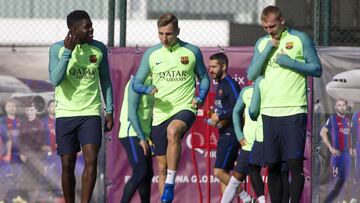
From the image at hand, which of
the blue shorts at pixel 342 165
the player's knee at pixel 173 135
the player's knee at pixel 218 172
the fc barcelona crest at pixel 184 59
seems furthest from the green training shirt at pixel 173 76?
the blue shorts at pixel 342 165

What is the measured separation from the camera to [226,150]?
1227 centimetres

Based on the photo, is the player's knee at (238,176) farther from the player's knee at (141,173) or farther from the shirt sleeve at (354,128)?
the shirt sleeve at (354,128)

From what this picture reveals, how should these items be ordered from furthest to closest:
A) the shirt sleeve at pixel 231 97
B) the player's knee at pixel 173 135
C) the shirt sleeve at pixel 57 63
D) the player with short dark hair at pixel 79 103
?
→ the shirt sleeve at pixel 231 97 < the player's knee at pixel 173 135 < the player with short dark hair at pixel 79 103 < the shirt sleeve at pixel 57 63

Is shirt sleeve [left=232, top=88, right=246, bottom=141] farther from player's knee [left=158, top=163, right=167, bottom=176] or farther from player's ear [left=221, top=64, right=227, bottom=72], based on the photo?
player's knee [left=158, top=163, right=167, bottom=176]

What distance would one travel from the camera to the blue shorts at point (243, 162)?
1196 cm

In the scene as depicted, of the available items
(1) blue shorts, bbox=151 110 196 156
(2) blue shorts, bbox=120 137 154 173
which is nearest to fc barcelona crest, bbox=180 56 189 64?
(1) blue shorts, bbox=151 110 196 156

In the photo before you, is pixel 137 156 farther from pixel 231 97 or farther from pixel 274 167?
pixel 274 167

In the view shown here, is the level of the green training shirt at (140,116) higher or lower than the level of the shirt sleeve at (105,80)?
lower

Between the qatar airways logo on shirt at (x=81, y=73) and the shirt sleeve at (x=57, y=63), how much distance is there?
0.56ft

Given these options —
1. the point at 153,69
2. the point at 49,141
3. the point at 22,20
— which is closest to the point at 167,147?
the point at 153,69

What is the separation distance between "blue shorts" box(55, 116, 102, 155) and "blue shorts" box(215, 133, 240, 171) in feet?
8.16

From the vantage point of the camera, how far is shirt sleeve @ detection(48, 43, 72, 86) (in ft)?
32.0

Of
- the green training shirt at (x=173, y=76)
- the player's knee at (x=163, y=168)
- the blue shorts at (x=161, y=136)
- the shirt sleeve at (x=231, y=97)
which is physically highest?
the green training shirt at (x=173, y=76)

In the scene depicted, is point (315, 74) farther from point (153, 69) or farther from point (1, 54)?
point (1, 54)
